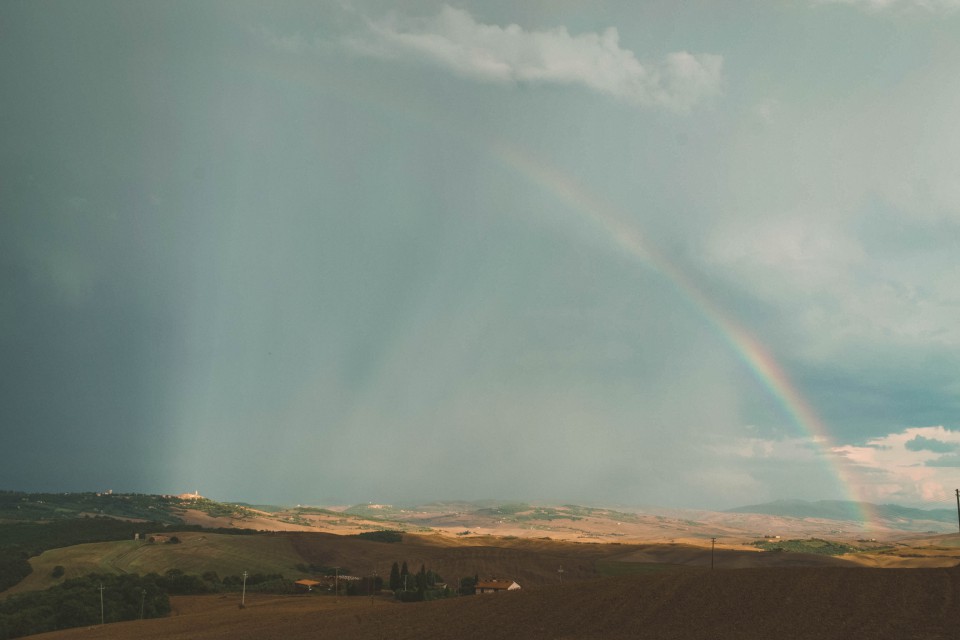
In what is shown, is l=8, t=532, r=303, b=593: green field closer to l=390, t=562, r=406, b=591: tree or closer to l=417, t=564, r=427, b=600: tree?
l=390, t=562, r=406, b=591: tree

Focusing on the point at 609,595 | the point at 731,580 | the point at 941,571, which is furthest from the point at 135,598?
the point at 941,571

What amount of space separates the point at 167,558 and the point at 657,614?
113m

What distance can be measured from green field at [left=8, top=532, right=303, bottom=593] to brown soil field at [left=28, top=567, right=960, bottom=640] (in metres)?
53.2

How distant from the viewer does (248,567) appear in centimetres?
13562

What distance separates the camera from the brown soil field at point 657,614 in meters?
50.5

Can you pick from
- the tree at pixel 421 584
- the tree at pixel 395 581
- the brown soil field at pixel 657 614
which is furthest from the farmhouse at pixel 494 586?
the brown soil field at pixel 657 614

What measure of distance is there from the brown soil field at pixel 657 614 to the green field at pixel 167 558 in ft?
174

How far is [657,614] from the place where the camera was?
191ft

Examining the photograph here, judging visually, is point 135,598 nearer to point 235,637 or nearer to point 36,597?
point 36,597

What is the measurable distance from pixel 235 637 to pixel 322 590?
57038mm

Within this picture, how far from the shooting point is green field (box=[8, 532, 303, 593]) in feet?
408

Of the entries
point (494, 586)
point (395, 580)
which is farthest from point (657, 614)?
point (395, 580)

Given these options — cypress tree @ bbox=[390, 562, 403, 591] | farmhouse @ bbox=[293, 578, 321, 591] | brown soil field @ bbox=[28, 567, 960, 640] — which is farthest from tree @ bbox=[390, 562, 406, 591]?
brown soil field @ bbox=[28, 567, 960, 640]

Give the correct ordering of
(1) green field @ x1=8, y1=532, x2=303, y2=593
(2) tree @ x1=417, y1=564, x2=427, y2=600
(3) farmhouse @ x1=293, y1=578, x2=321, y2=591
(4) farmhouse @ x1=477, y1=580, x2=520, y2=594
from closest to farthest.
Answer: (2) tree @ x1=417, y1=564, x2=427, y2=600
(4) farmhouse @ x1=477, y1=580, x2=520, y2=594
(3) farmhouse @ x1=293, y1=578, x2=321, y2=591
(1) green field @ x1=8, y1=532, x2=303, y2=593
